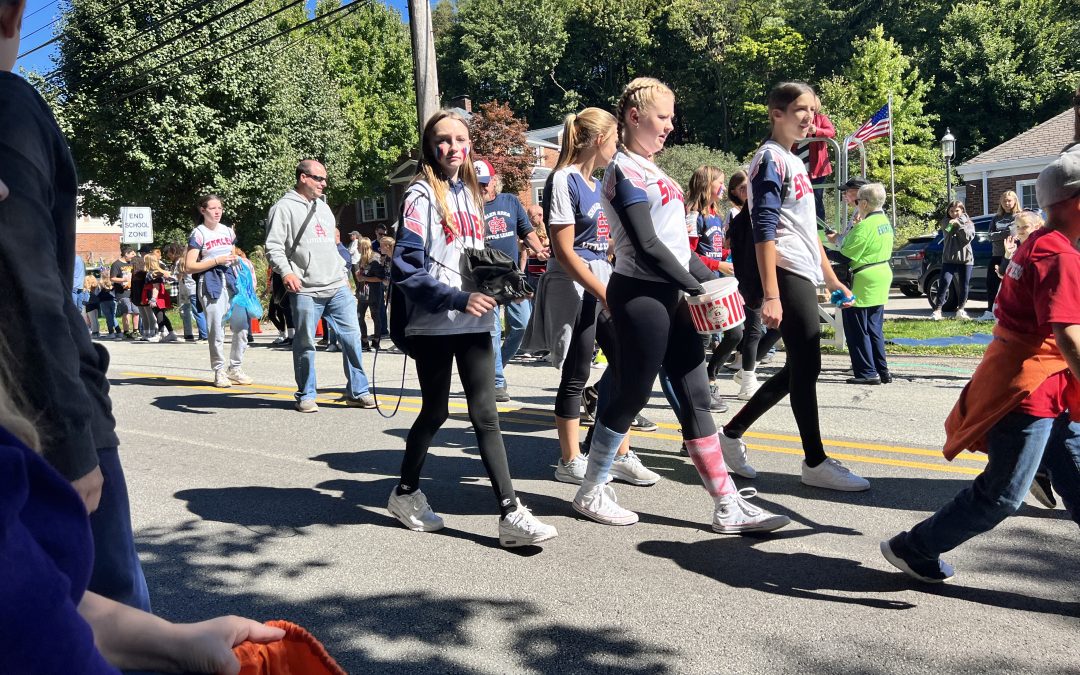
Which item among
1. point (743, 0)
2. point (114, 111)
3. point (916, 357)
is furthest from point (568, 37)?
point (916, 357)

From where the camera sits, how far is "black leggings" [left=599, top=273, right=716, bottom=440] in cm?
427

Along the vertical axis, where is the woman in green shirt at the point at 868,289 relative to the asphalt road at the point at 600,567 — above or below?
above

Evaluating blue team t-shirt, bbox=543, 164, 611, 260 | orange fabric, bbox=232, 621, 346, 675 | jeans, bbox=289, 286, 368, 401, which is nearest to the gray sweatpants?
jeans, bbox=289, 286, 368, 401

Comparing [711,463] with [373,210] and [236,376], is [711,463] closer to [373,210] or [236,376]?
[236,376]

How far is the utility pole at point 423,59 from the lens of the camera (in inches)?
456

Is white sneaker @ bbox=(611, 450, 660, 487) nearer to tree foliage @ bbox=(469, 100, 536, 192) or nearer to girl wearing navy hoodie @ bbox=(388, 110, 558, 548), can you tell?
girl wearing navy hoodie @ bbox=(388, 110, 558, 548)

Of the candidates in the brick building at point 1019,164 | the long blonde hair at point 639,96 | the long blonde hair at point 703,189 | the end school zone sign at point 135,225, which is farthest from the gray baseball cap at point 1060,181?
the brick building at point 1019,164

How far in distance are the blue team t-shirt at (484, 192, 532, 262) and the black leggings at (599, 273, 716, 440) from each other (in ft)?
10.6

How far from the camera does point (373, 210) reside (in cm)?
6400

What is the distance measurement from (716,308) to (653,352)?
0.38m

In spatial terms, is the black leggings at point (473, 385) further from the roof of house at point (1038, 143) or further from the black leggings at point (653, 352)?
the roof of house at point (1038, 143)

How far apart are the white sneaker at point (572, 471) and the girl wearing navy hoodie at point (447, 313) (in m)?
1.07

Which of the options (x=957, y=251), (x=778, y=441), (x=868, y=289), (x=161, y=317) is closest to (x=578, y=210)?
(x=778, y=441)

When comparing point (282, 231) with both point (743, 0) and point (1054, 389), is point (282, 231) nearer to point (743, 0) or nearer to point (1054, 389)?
point (1054, 389)
